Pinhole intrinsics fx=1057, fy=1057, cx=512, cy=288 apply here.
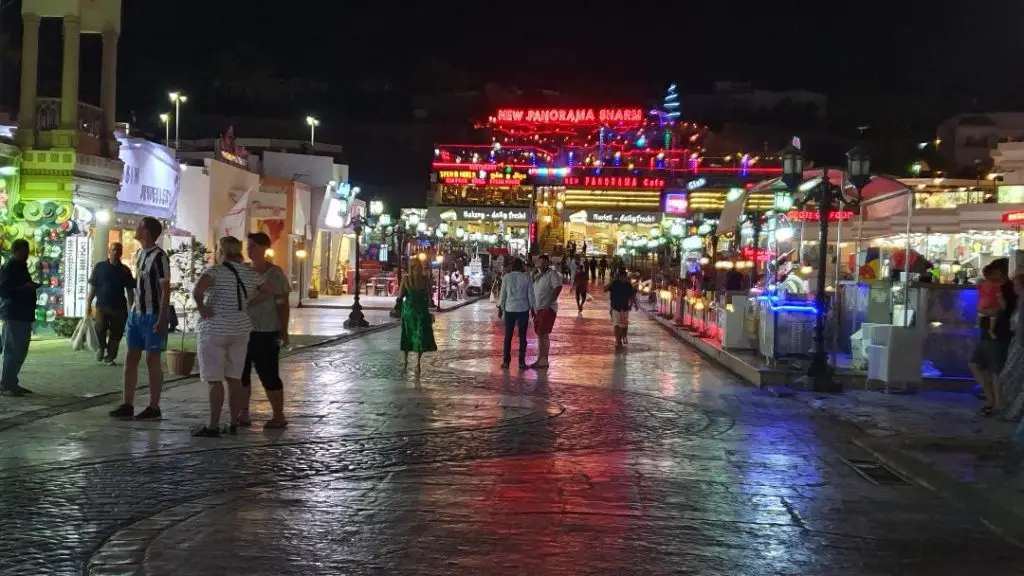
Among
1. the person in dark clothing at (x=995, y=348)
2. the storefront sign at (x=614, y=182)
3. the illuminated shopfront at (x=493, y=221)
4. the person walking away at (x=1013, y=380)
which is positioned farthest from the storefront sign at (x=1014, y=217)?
the storefront sign at (x=614, y=182)

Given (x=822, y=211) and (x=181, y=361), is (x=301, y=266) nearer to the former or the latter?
(x=181, y=361)

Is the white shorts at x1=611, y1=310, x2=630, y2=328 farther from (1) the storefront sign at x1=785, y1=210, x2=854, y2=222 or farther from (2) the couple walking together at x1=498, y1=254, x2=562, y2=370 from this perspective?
(2) the couple walking together at x1=498, y1=254, x2=562, y2=370

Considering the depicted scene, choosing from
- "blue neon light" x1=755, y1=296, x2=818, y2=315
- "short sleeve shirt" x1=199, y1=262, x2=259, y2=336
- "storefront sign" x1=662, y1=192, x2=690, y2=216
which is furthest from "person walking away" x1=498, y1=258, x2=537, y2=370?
"storefront sign" x1=662, y1=192, x2=690, y2=216

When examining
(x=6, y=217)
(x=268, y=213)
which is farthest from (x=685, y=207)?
(x=6, y=217)

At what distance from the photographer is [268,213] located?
3241cm

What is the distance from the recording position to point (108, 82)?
20703 mm

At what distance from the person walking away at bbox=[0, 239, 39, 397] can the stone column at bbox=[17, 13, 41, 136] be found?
332 inches

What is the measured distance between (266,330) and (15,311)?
3.52m

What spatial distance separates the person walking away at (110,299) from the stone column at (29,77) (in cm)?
558

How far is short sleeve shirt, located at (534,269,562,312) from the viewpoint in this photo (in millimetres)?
17000

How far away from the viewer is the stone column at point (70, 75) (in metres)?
19.2

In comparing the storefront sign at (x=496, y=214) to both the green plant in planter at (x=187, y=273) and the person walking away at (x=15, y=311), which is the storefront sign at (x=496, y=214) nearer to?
the green plant in planter at (x=187, y=273)

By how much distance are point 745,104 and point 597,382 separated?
3777 inches

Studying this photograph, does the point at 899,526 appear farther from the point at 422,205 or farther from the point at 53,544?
the point at 422,205
